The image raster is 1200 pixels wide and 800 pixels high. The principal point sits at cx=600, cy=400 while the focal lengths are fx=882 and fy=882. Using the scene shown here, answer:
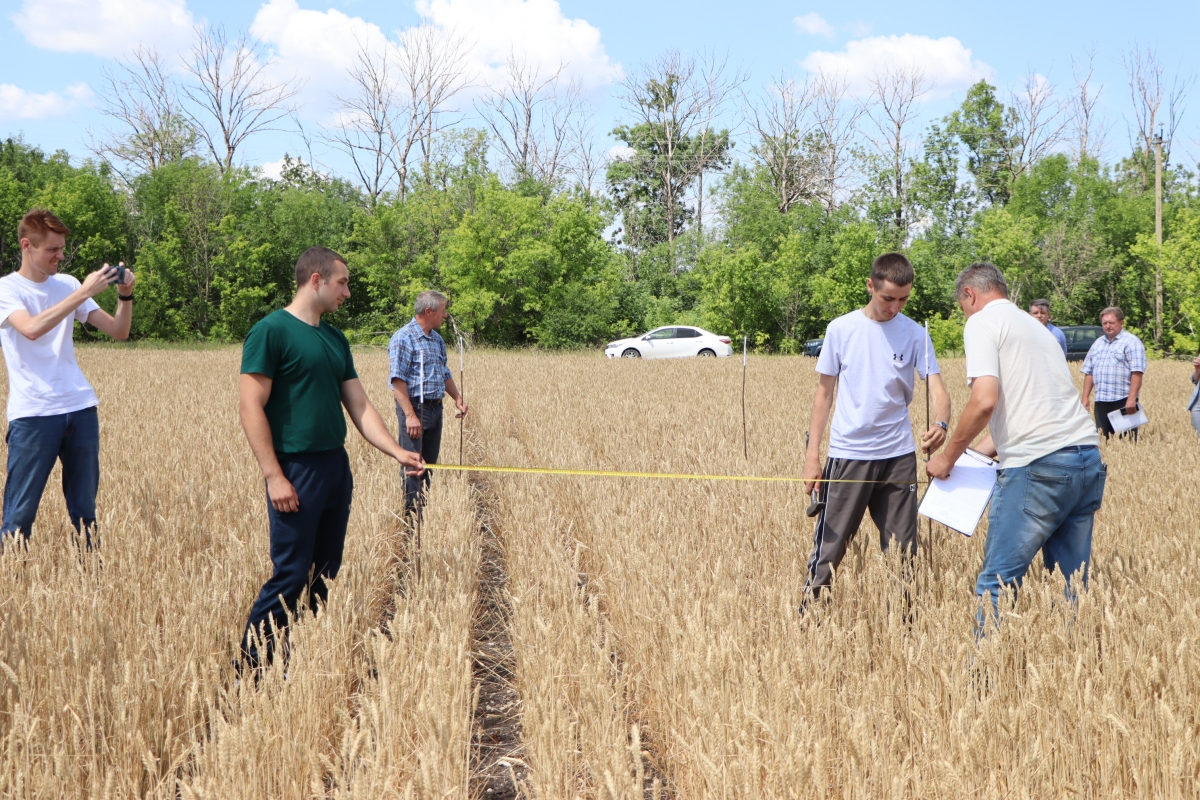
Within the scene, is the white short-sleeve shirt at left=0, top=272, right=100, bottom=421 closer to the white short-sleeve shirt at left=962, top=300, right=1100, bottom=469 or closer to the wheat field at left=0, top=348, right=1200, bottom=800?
the wheat field at left=0, top=348, right=1200, bottom=800

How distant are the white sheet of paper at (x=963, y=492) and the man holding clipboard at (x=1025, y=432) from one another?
118 millimetres

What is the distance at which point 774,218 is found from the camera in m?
42.4

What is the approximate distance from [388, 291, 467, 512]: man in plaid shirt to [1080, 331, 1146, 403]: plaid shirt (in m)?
6.57

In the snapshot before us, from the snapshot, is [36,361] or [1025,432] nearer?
[1025,432]

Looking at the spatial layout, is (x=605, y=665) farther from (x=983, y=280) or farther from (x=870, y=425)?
(x=983, y=280)

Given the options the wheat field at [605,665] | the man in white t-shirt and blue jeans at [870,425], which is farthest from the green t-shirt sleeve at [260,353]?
the man in white t-shirt and blue jeans at [870,425]

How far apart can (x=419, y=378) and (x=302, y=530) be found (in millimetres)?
2952

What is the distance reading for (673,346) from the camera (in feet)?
105

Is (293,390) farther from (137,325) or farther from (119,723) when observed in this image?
(137,325)

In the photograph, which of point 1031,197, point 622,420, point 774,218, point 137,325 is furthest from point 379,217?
point 622,420

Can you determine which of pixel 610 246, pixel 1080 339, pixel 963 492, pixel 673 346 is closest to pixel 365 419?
pixel 963 492

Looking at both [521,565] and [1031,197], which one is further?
[1031,197]

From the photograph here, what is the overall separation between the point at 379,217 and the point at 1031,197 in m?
30.0

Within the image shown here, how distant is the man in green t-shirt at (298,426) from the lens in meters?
3.46
